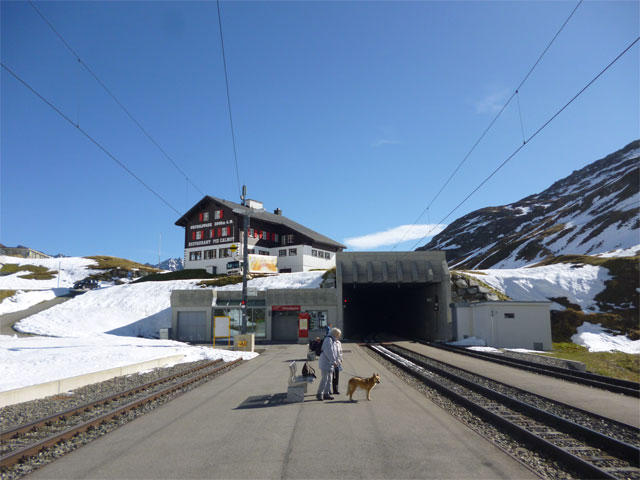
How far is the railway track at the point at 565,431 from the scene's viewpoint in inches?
251

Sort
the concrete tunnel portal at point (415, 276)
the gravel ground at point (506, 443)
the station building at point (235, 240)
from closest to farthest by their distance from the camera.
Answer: the gravel ground at point (506, 443) < the concrete tunnel portal at point (415, 276) < the station building at point (235, 240)

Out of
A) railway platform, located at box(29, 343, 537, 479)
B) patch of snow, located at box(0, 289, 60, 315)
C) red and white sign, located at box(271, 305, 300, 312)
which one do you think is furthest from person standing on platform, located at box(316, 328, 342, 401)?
patch of snow, located at box(0, 289, 60, 315)

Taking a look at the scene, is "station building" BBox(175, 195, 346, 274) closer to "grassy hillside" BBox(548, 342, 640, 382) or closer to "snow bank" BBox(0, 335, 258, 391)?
"snow bank" BBox(0, 335, 258, 391)

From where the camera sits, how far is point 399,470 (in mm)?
5738

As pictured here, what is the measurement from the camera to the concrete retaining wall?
10.7 meters

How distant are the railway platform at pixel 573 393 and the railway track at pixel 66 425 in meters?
10.9

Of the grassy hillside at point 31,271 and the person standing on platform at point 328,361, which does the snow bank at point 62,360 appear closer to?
the person standing on platform at point 328,361

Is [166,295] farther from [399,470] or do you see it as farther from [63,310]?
[399,470]

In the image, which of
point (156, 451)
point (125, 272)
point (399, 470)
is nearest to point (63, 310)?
point (125, 272)

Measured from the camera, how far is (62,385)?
41.6ft

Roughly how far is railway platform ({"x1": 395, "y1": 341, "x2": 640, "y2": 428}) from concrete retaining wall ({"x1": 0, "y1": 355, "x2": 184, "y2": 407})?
14.0 metres

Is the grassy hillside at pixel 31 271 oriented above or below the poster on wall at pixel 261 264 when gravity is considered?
above

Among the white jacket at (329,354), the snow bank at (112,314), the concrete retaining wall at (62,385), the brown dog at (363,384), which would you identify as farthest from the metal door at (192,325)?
the brown dog at (363,384)

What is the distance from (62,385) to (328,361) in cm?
838
